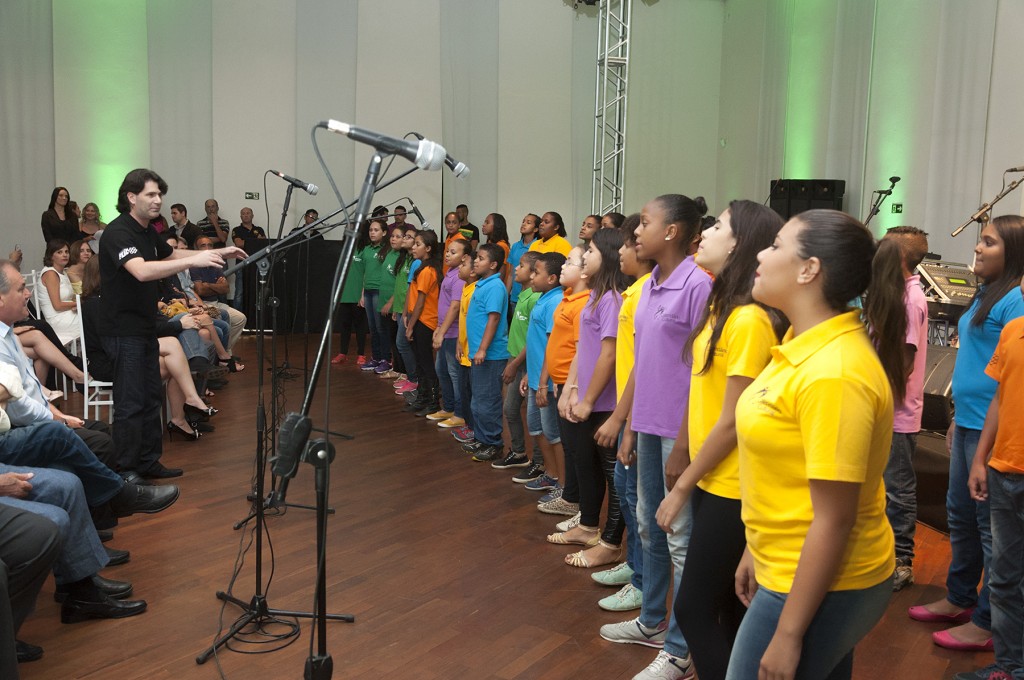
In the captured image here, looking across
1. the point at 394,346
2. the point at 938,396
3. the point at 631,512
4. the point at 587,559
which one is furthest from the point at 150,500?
the point at 394,346

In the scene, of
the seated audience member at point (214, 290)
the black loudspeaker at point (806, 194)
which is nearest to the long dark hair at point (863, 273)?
the seated audience member at point (214, 290)

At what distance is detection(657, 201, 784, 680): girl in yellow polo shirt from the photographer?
2039 millimetres

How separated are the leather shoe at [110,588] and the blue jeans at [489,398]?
2659mm

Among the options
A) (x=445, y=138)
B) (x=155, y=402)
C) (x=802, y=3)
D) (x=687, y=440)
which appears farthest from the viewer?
(x=445, y=138)

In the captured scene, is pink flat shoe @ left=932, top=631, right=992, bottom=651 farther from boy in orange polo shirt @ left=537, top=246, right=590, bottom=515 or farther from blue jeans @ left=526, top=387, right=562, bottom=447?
blue jeans @ left=526, top=387, right=562, bottom=447

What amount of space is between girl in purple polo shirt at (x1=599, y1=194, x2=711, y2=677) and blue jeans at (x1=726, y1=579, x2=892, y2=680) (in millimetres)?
835

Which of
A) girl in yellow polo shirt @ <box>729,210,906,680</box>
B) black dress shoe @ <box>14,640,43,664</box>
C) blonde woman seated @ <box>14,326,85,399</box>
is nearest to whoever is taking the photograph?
girl in yellow polo shirt @ <box>729,210,906,680</box>

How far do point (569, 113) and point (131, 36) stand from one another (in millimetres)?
6247

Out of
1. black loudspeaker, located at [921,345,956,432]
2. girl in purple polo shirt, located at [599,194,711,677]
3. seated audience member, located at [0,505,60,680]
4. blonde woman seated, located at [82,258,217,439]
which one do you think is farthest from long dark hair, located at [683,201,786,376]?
blonde woman seated, located at [82,258,217,439]

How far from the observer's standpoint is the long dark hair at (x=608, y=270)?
12.1 feet

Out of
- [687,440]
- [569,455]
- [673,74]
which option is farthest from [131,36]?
[687,440]

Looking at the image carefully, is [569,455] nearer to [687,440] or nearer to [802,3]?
[687,440]

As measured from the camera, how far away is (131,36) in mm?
11594

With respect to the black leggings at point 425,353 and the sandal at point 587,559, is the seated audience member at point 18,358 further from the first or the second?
the black leggings at point 425,353
